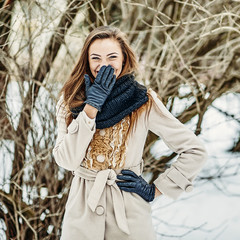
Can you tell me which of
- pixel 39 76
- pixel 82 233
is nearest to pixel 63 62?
pixel 39 76

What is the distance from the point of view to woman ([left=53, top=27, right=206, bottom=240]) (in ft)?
3.96

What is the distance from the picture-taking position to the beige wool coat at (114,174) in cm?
121

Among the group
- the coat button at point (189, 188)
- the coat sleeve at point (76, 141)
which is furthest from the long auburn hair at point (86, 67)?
the coat button at point (189, 188)

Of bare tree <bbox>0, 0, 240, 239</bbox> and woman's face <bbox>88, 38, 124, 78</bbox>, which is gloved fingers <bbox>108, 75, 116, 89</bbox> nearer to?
woman's face <bbox>88, 38, 124, 78</bbox>

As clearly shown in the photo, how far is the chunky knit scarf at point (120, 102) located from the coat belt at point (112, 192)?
174 millimetres

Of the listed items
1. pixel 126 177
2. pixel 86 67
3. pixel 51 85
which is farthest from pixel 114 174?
pixel 51 85

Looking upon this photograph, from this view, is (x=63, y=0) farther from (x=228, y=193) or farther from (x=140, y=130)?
(x=228, y=193)

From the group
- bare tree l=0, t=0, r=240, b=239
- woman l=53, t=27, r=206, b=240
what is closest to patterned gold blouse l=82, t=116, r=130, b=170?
woman l=53, t=27, r=206, b=240

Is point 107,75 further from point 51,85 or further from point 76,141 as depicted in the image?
point 51,85

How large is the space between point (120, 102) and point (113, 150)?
0.59 feet

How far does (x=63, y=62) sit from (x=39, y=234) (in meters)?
1.29

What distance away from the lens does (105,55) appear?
1239 millimetres

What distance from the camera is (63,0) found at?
2.33 m

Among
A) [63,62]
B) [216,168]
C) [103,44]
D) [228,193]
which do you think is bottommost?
[228,193]
